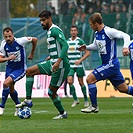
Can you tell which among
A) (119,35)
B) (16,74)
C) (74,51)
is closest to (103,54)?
(119,35)

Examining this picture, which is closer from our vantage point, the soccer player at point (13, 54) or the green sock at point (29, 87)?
the green sock at point (29, 87)

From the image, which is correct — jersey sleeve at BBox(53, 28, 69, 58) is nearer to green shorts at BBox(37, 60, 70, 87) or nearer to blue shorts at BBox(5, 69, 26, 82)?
green shorts at BBox(37, 60, 70, 87)

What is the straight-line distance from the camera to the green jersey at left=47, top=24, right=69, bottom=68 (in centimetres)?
1353

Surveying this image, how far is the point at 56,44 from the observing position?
13.7 meters

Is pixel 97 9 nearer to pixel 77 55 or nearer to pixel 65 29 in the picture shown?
pixel 65 29

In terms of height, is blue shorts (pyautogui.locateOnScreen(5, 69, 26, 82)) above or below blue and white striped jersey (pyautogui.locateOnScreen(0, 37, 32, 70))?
below

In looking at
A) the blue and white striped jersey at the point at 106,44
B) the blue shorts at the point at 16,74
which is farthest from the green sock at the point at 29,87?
the blue and white striped jersey at the point at 106,44

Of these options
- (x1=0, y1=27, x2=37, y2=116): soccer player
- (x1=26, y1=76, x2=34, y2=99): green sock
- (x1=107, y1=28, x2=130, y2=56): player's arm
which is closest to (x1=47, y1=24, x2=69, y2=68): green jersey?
(x1=26, y1=76, x2=34, y2=99): green sock

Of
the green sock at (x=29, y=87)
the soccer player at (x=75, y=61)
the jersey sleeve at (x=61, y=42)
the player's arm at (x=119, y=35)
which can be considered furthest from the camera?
the soccer player at (x=75, y=61)

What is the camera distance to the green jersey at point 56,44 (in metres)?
13.5

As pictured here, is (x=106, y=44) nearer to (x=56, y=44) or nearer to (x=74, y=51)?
(x=56, y=44)

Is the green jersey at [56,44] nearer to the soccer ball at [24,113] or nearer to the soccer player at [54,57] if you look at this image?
the soccer player at [54,57]

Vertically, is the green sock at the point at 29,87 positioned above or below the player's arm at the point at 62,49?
below

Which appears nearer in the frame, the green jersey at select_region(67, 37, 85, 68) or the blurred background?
the green jersey at select_region(67, 37, 85, 68)
